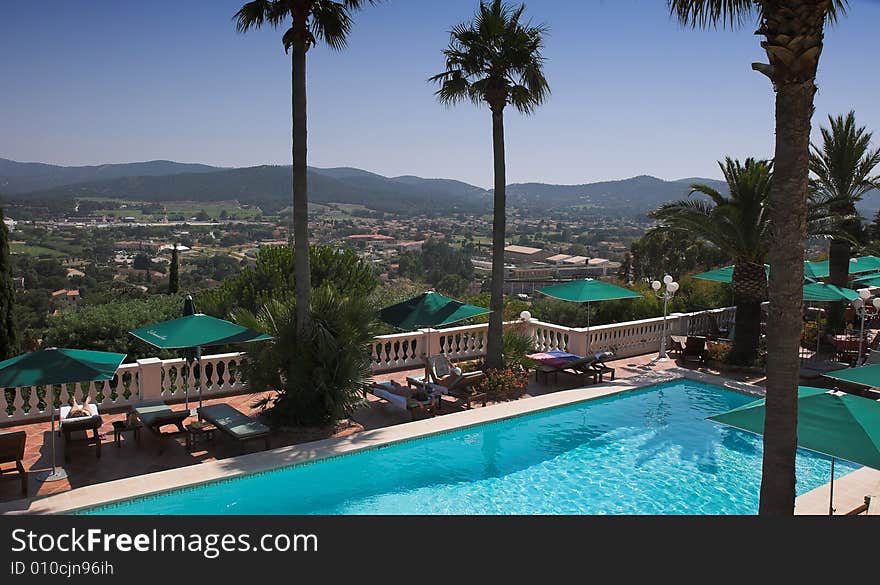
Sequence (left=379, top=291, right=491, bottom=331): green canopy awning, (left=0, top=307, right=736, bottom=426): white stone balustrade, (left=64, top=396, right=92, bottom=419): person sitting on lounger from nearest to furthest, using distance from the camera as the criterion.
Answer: (left=64, top=396, right=92, bottom=419): person sitting on lounger → (left=0, top=307, right=736, bottom=426): white stone balustrade → (left=379, top=291, right=491, bottom=331): green canopy awning

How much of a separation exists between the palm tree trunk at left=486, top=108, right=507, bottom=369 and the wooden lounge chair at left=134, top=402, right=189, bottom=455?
658cm

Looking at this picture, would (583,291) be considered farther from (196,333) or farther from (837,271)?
(837,271)

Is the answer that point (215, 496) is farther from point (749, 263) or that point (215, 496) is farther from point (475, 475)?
point (749, 263)

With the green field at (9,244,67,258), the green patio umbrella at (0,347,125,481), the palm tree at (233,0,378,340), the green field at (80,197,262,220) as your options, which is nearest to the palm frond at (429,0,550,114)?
the palm tree at (233,0,378,340)

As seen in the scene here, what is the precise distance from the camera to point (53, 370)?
28.0 feet

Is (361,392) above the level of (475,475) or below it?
above

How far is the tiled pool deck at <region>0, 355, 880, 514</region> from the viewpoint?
841 centimetres

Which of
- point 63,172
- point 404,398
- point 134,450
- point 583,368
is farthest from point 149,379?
point 63,172

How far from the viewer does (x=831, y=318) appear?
754 inches

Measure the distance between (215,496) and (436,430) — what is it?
12.6 feet

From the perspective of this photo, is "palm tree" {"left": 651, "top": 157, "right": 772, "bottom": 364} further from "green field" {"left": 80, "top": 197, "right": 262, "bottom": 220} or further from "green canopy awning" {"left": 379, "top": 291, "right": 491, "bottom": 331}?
"green field" {"left": 80, "top": 197, "right": 262, "bottom": 220}
